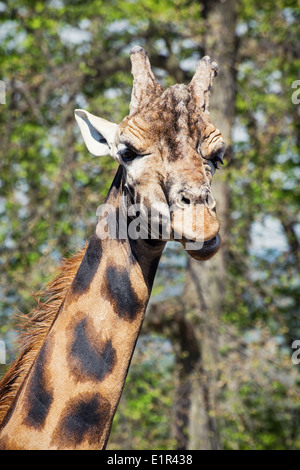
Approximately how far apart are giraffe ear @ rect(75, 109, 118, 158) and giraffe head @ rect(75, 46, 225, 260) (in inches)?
4.2

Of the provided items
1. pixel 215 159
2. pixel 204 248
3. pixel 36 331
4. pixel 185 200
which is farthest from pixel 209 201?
pixel 36 331

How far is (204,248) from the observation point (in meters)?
2.86

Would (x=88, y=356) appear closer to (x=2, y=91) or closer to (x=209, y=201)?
(x=209, y=201)

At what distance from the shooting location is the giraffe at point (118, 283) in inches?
116

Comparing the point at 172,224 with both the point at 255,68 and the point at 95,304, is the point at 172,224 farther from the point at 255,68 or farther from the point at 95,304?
the point at 255,68

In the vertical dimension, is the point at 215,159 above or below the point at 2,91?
below

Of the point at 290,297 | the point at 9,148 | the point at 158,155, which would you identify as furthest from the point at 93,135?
the point at 290,297

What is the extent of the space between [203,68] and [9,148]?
264 inches

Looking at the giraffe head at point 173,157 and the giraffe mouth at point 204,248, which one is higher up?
the giraffe head at point 173,157

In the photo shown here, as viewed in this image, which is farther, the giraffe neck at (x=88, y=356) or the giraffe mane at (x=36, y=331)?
the giraffe mane at (x=36, y=331)

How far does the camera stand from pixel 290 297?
13.0m

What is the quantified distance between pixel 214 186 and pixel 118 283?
7475 millimetres

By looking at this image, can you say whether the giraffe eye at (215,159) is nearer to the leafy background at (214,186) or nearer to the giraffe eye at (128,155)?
the giraffe eye at (128,155)

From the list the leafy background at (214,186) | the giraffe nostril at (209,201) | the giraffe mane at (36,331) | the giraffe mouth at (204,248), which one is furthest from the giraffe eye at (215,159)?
the leafy background at (214,186)
